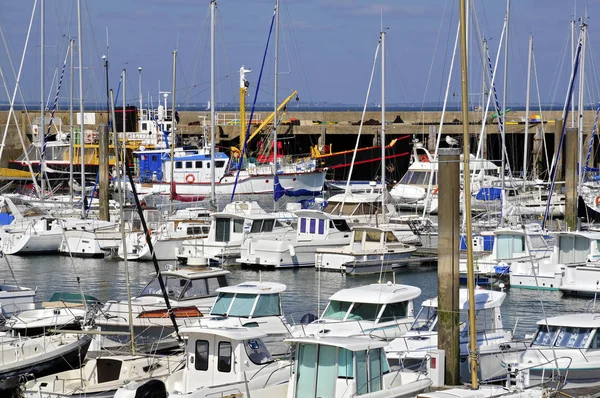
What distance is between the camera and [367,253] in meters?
34.4

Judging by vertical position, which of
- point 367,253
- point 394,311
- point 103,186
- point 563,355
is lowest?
point 367,253

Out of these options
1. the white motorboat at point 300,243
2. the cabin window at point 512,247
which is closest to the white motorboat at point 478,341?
the cabin window at point 512,247

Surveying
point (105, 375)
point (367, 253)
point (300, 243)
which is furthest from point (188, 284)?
point (300, 243)

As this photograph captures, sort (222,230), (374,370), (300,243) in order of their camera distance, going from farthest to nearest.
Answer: (222,230) < (300,243) < (374,370)

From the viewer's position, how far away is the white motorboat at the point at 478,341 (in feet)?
58.9

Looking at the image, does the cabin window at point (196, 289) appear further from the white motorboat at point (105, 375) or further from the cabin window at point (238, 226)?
the cabin window at point (238, 226)

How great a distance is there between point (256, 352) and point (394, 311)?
433cm

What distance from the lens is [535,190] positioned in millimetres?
47844

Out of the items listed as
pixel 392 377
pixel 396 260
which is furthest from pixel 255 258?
pixel 392 377

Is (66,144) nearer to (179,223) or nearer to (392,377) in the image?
(179,223)

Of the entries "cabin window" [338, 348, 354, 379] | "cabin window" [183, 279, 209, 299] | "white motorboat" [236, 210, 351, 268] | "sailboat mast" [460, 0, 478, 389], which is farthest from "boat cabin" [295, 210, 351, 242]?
"cabin window" [338, 348, 354, 379]

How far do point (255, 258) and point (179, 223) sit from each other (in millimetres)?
5277

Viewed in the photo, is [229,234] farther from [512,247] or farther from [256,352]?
[256,352]

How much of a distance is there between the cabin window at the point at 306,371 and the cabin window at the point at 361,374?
613mm
